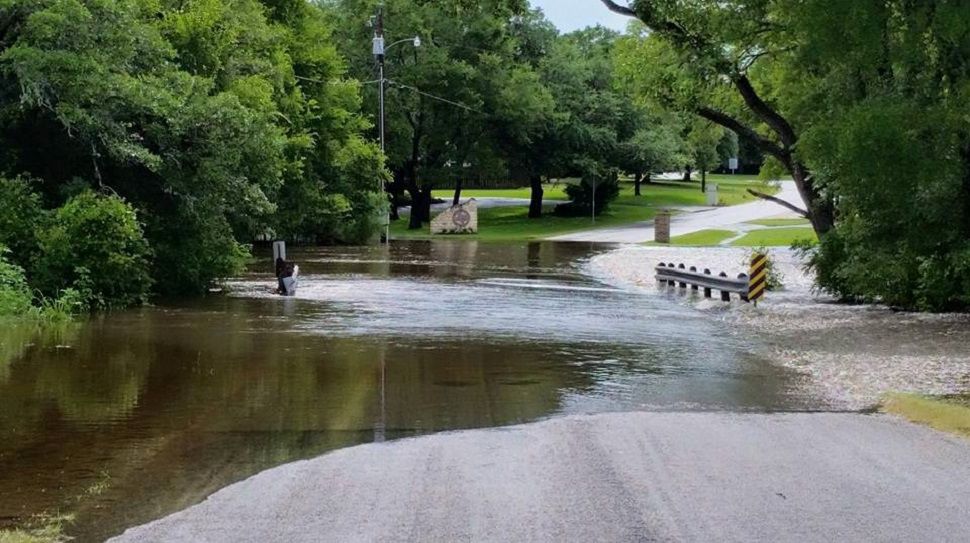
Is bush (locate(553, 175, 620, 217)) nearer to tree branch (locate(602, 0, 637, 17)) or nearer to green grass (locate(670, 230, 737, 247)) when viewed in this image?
green grass (locate(670, 230, 737, 247))

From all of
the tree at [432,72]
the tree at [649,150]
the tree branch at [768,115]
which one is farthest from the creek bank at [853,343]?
the tree at [649,150]

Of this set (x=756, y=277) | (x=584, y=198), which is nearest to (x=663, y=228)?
(x=584, y=198)

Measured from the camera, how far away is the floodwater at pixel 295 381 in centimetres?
782

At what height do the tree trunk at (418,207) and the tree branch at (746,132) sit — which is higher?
the tree branch at (746,132)

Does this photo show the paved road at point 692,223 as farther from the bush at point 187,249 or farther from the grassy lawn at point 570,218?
the bush at point 187,249

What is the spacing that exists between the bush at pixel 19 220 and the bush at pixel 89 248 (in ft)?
1.12

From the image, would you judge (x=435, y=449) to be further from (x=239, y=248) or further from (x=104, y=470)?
(x=239, y=248)

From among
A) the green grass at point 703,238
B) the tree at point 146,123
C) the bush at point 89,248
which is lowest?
the green grass at point 703,238

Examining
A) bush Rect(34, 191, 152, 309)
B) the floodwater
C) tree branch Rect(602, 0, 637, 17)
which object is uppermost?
tree branch Rect(602, 0, 637, 17)

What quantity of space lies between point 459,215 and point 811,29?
41360mm

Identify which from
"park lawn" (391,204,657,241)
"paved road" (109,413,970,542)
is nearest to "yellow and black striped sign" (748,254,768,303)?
"paved road" (109,413,970,542)

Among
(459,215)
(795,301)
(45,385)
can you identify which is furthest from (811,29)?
(459,215)

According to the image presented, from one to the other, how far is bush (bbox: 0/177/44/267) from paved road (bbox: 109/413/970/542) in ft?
42.3

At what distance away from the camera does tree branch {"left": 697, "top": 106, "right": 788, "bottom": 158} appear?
1045 inches
